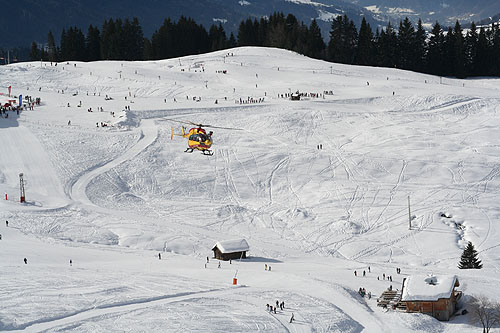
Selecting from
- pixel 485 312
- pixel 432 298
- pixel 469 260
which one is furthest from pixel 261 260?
pixel 485 312

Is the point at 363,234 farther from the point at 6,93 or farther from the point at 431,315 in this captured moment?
the point at 6,93

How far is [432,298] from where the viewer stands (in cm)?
3916

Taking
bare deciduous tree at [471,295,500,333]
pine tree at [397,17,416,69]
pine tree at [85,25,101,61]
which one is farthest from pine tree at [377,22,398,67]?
bare deciduous tree at [471,295,500,333]

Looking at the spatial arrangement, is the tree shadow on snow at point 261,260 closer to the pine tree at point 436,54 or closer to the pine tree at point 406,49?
the pine tree at point 436,54

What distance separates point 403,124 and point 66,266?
4195 cm

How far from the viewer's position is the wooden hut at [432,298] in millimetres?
39156

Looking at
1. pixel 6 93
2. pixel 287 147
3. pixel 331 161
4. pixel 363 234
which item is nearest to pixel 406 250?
pixel 363 234

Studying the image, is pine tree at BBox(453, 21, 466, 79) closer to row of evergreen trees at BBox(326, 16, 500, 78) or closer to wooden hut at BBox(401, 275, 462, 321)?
row of evergreen trees at BBox(326, 16, 500, 78)

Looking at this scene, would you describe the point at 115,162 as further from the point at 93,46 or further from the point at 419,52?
the point at 93,46

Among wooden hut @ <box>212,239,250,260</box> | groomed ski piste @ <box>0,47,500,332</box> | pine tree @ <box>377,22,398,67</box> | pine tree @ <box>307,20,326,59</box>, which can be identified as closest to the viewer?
groomed ski piste @ <box>0,47,500,332</box>

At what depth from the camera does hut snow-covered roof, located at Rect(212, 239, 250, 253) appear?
4868cm

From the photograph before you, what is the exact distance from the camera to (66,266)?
4416 cm

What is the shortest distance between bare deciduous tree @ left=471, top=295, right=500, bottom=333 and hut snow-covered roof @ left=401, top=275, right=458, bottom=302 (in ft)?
5.23

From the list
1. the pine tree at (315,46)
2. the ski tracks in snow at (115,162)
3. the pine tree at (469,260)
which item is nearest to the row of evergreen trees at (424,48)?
the pine tree at (315,46)
